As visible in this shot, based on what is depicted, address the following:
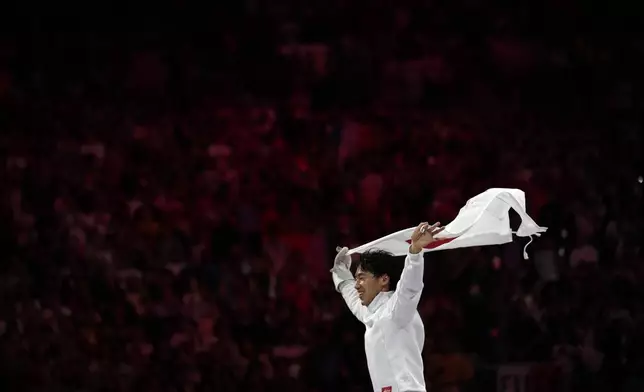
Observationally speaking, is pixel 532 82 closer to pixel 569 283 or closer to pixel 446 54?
pixel 446 54

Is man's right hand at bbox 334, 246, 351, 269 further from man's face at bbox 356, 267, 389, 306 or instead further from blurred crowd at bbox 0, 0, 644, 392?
blurred crowd at bbox 0, 0, 644, 392

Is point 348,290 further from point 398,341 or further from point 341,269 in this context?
point 398,341

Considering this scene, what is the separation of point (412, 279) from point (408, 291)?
0.21 feet

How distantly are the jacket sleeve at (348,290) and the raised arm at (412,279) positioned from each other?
28 cm

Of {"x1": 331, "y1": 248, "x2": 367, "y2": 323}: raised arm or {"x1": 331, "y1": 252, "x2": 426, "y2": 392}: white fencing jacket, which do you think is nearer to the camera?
{"x1": 331, "y1": 252, "x2": 426, "y2": 392}: white fencing jacket

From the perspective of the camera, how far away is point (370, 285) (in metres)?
3.85

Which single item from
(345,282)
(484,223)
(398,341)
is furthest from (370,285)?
(484,223)

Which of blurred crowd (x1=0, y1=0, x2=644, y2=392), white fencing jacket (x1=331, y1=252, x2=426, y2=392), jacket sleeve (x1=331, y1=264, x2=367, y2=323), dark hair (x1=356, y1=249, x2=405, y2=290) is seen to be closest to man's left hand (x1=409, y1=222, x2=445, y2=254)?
white fencing jacket (x1=331, y1=252, x2=426, y2=392)

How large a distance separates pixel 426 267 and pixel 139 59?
2.47 meters

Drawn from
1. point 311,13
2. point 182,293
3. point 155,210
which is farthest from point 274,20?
point 182,293

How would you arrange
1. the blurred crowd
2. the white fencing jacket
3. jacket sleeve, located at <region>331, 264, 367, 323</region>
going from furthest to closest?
the blurred crowd → jacket sleeve, located at <region>331, 264, 367, 323</region> → the white fencing jacket

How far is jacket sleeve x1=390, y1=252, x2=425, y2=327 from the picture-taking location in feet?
11.4

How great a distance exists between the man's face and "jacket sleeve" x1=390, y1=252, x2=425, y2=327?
0.16m

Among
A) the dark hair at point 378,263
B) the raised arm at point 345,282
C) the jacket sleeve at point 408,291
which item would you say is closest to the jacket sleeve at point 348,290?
the raised arm at point 345,282
